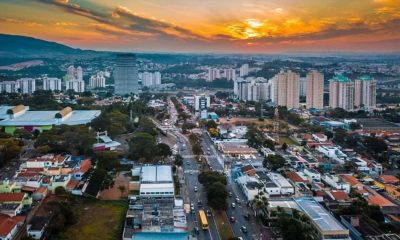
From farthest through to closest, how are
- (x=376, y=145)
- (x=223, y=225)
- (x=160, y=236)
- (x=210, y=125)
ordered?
(x=210, y=125) → (x=376, y=145) → (x=223, y=225) → (x=160, y=236)

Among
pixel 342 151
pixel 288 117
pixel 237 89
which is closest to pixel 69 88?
pixel 237 89

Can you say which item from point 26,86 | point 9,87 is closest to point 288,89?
point 26,86

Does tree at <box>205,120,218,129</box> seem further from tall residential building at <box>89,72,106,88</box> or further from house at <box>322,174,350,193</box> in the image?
tall residential building at <box>89,72,106,88</box>

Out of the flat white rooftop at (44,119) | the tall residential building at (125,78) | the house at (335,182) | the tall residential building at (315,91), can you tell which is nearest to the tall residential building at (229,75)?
the tall residential building at (125,78)

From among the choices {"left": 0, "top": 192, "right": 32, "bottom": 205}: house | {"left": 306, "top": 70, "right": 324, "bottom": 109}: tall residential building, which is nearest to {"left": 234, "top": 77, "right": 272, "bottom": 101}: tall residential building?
{"left": 306, "top": 70, "right": 324, "bottom": 109}: tall residential building

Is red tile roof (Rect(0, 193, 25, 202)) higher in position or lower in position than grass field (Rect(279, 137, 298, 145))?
lower

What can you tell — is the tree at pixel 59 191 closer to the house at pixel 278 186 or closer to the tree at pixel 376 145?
the house at pixel 278 186

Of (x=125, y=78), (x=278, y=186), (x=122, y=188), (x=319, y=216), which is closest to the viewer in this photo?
(x=319, y=216)

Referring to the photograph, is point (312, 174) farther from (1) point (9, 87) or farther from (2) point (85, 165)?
(1) point (9, 87)
